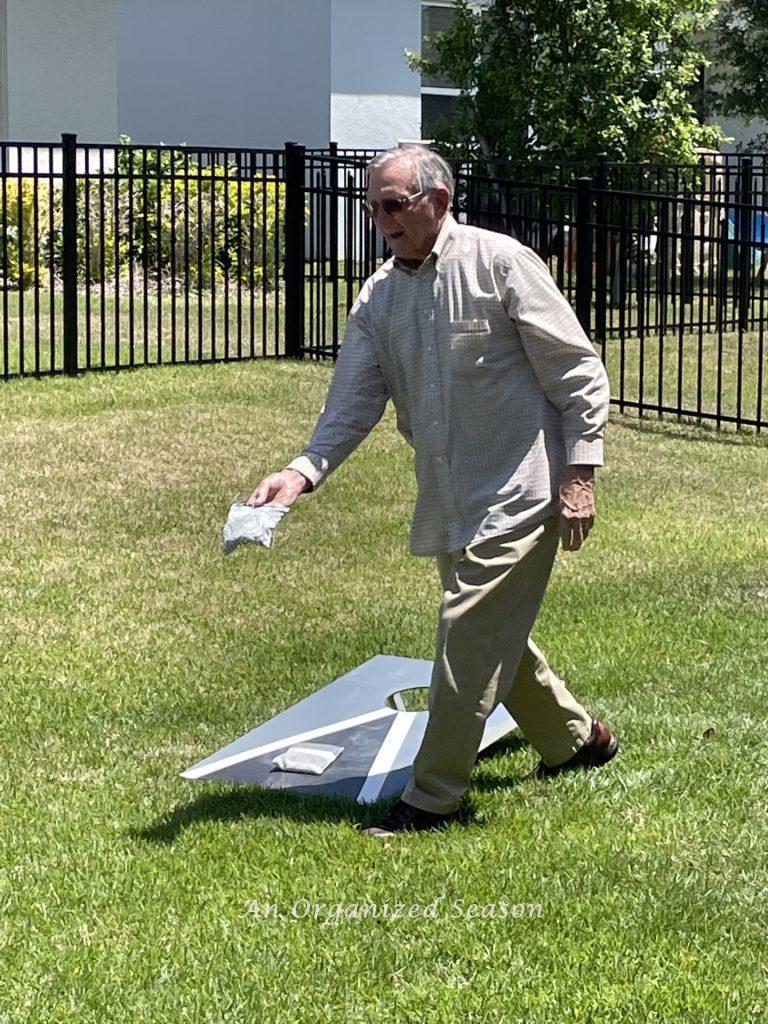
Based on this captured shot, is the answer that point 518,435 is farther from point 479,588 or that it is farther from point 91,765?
point 91,765

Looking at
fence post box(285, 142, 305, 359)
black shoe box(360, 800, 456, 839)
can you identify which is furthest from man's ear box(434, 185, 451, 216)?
fence post box(285, 142, 305, 359)

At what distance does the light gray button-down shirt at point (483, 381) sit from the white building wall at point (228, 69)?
2338 centimetres

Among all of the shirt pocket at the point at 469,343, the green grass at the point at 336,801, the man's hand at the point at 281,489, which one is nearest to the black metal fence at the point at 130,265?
the green grass at the point at 336,801

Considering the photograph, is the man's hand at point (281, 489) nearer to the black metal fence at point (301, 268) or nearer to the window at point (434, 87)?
the black metal fence at point (301, 268)

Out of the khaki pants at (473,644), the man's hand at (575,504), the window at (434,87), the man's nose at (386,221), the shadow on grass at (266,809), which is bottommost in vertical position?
the shadow on grass at (266,809)

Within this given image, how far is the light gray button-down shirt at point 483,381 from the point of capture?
4.54m

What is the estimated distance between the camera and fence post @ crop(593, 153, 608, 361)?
505 inches

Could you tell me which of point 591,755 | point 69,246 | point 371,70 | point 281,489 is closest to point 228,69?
point 371,70

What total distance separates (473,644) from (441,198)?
1.16 meters

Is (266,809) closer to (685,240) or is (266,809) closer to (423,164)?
(423,164)

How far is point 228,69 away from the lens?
27422 millimetres

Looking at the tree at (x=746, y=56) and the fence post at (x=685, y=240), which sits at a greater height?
the tree at (x=746, y=56)

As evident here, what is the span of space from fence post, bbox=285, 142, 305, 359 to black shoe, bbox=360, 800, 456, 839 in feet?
31.7

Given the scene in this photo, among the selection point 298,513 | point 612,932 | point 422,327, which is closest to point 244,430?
point 298,513
